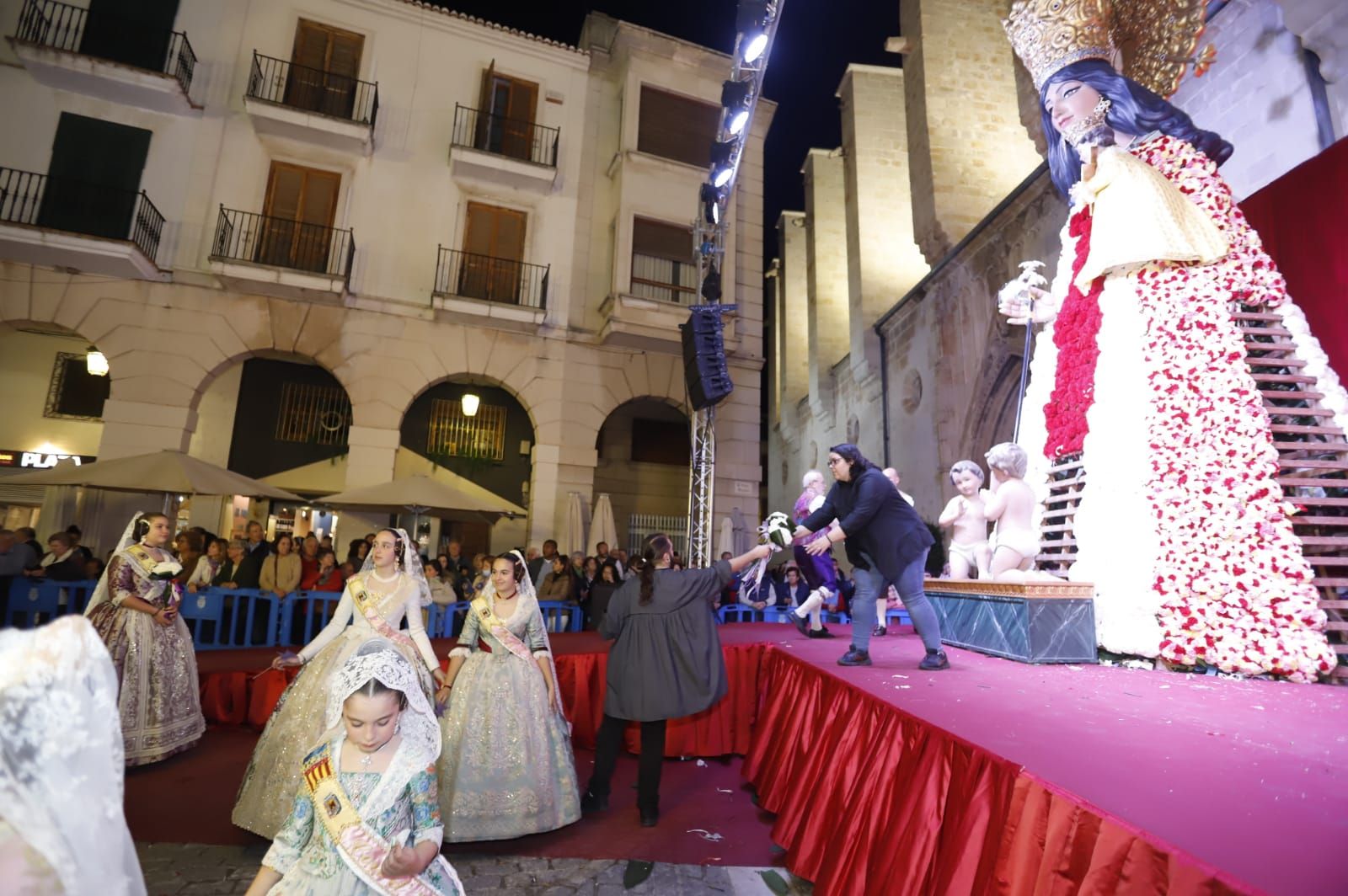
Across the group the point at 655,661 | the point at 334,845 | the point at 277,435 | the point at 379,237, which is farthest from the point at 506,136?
the point at 334,845

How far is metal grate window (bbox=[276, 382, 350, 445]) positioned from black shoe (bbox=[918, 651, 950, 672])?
12.2 metres

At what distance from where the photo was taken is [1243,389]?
15.9 feet

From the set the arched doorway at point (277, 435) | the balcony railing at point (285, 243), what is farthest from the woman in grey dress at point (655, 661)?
the arched doorway at point (277, 435)

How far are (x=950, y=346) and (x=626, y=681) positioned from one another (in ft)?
35.5

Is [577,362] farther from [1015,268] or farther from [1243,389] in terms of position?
[1243,389]

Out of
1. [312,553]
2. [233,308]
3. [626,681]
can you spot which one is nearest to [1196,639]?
[626,681]

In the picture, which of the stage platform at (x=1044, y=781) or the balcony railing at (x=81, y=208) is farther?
the balcony railing at (x=81, y=208)

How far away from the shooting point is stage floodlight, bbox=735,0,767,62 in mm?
9109

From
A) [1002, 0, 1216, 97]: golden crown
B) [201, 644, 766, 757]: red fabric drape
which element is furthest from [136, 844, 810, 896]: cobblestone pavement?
[1002, 0, 1216, 97]: golden crown

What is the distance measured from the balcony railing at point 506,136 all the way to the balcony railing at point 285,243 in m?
3.10

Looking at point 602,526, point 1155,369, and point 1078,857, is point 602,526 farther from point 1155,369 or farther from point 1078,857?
point 1078,857

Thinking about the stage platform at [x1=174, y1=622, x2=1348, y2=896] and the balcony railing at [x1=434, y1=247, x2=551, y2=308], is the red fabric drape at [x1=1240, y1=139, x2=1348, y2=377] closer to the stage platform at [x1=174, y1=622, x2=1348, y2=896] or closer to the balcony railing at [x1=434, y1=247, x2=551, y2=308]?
the stage platform at [x1=174, y1=622, x2=1348, y2=896]

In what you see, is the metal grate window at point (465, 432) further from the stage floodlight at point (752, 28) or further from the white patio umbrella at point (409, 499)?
the stage floodlight at point (752, 28)

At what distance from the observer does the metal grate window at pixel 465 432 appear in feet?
44.9
